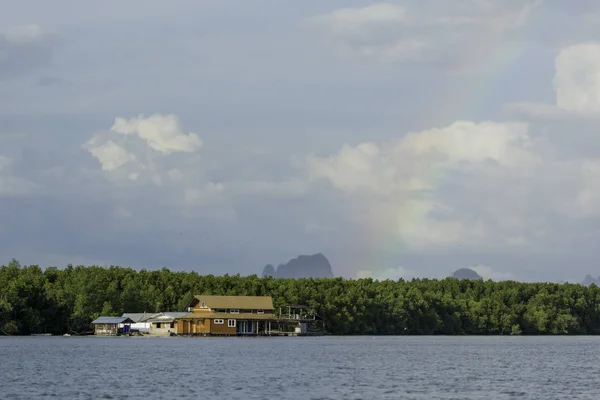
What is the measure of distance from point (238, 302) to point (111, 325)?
2358 cm

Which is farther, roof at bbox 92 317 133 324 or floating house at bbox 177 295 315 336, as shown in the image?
roof at bbox 92 317 133 324

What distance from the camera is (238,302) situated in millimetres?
169250

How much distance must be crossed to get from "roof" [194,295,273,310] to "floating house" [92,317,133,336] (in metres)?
14.1

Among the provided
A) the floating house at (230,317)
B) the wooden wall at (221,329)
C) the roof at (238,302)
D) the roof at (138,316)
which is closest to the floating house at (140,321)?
the roof at (138,316)

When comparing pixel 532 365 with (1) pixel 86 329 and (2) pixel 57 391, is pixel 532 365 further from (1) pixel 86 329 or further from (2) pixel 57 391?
(1) pixel 86 329

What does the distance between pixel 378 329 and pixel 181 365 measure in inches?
4700

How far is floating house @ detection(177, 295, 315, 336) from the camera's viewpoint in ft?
544

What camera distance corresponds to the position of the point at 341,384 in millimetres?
63094

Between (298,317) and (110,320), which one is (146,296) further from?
(298,317)

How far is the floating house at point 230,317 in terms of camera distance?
6531 inches

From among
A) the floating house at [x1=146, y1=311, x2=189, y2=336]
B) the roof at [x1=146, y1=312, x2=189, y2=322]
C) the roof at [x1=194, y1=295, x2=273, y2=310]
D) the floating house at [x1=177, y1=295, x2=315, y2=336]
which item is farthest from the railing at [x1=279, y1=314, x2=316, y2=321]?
the floating house at [x1=146, y1=311, x2=189, y2=336]

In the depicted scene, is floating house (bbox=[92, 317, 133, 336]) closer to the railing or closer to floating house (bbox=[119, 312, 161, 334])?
floating house (bbox=[119, 312, 161, 334])

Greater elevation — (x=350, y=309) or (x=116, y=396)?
(x=350, y=309)

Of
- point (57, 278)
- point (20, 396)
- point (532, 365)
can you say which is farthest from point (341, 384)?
point (57, 278)
